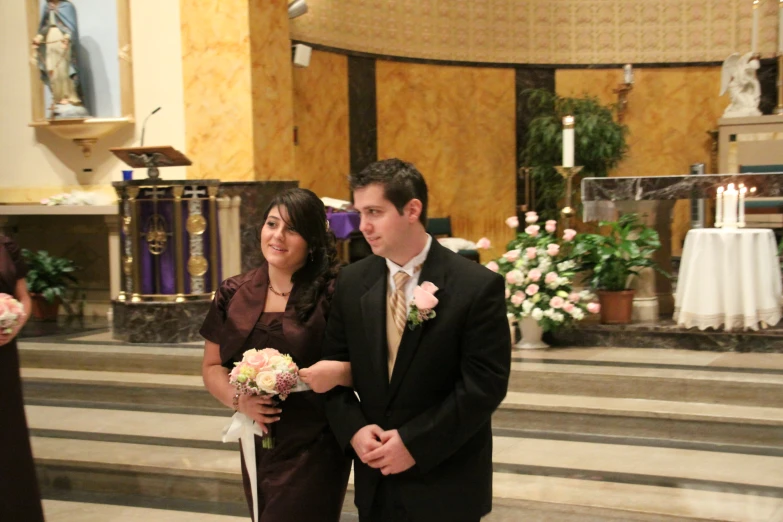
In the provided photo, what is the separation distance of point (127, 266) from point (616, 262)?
3.62 meters

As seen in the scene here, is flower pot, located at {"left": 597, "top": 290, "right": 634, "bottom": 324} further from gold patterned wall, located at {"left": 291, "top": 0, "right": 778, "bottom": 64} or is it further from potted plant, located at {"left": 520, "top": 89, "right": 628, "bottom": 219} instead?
gold patterned wall, located at {"left": 291, "top": 0, "right": 778, "bottom": 64}

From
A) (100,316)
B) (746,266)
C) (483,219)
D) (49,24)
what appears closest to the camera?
(746,266)

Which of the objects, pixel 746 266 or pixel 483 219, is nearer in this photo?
pixel 746 266

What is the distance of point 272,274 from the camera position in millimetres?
2598

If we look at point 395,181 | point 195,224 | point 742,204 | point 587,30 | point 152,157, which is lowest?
point 195,224

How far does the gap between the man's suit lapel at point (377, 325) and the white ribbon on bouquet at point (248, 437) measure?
47 cm

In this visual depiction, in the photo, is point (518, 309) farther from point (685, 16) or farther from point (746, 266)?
point (685, 16)

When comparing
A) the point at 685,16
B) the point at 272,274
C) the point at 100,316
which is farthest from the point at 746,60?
the point at 272,274

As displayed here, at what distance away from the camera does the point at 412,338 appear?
2.17 m

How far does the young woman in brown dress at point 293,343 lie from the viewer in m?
2.47

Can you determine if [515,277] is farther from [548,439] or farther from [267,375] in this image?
[267,375]

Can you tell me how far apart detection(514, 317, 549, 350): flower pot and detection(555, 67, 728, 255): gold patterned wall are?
6.19 meters

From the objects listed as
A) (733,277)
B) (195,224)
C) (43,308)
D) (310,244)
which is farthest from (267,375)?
(43,308)

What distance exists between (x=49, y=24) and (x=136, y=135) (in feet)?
3.90
